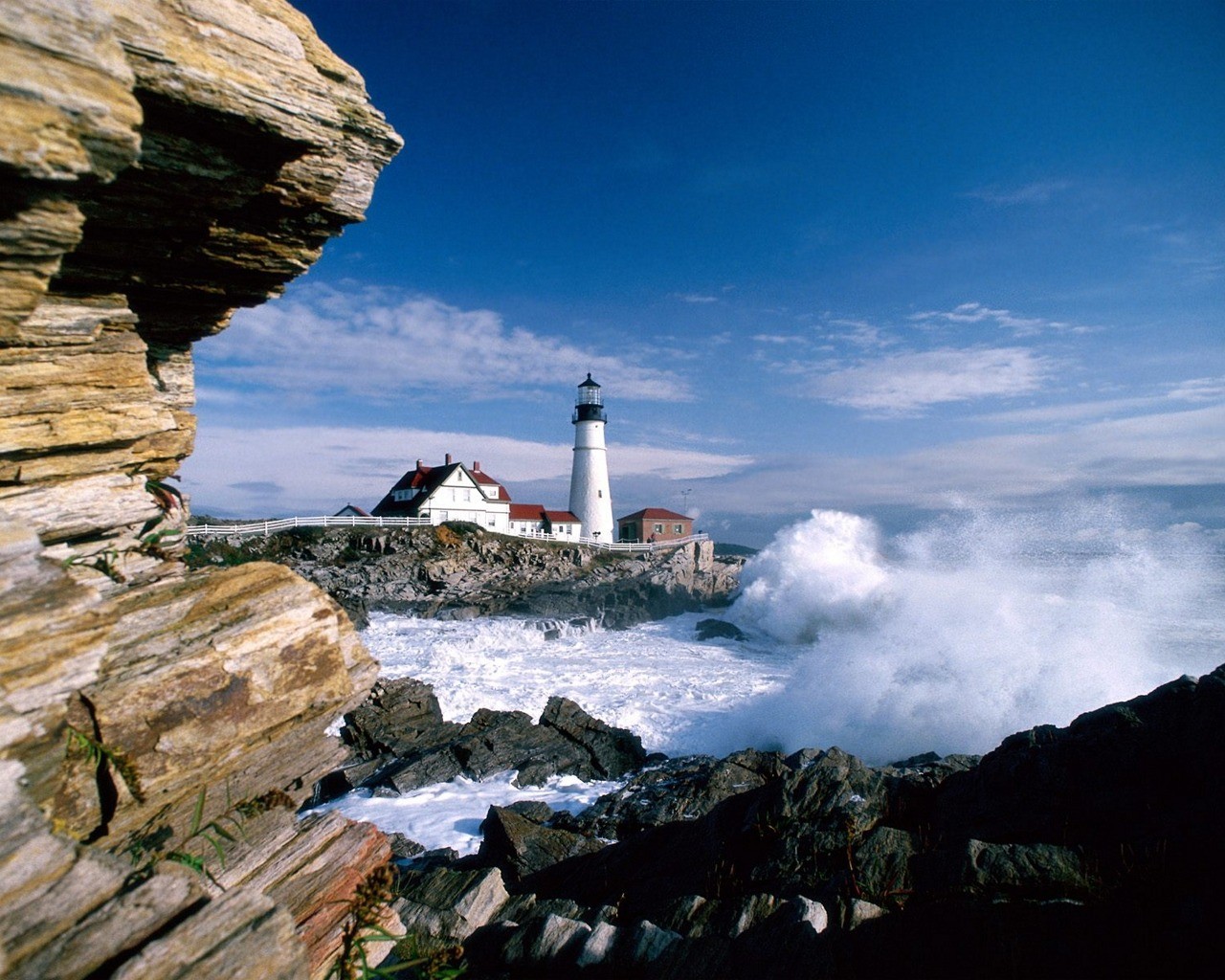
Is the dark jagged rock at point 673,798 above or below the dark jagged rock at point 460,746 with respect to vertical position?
above

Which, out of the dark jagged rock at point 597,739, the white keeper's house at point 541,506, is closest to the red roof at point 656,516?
the white keeper's house at point 541,506

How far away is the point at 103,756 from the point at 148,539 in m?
2.04

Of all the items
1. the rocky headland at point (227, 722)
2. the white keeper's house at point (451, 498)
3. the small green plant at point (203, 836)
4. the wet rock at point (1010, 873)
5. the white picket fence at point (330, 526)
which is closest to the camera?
the rocky headland at point (227, 722)

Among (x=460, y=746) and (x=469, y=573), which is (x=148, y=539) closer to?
(x=460, y=746)

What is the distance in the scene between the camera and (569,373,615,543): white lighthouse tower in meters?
58.3

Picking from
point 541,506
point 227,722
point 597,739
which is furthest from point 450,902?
point 541,506

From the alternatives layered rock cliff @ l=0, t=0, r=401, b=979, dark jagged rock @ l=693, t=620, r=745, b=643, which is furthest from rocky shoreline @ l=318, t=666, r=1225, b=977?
dark jagged rock @ l=693, t=620, r=745, b=643

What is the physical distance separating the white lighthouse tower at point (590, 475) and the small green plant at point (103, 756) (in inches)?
2153

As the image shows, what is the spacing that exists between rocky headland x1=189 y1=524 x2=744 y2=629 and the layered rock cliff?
98.4 feet

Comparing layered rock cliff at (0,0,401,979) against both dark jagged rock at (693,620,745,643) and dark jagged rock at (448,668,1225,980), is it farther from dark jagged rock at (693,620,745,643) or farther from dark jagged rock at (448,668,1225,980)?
dark jagged rock at (693,620,745,643)

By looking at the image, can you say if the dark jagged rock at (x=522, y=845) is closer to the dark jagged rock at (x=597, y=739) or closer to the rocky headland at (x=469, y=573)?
the dark jagged rock at (x=597, y=739)

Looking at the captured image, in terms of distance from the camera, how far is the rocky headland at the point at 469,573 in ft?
124

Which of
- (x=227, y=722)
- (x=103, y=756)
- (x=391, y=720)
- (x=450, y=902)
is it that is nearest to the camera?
(x=103, y=756)

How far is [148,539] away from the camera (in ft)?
16.6
